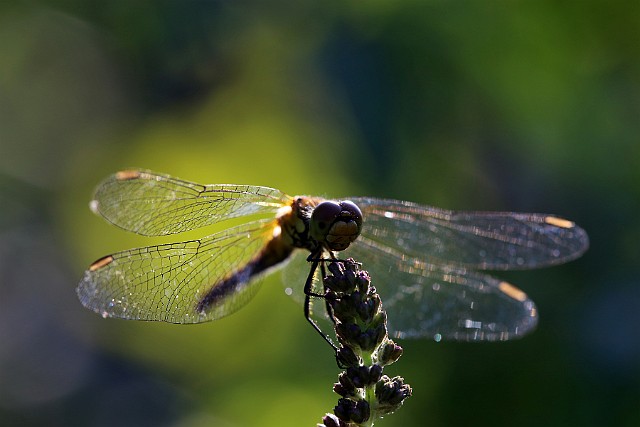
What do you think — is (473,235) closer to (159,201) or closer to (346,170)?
(346,170)

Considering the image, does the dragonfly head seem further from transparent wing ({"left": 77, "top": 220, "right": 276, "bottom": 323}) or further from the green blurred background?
the green blurred background

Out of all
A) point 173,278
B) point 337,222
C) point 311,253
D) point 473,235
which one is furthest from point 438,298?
point 173,278

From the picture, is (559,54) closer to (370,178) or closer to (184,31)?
(370,178)

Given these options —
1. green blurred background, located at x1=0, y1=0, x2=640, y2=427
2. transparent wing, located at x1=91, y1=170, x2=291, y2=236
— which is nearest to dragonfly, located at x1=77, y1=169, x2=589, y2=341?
transparent wing, located at x1=91, y1=170, x2=291, y2=236

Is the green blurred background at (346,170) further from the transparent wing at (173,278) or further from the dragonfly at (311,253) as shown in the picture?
the transparent wing at (173,278)

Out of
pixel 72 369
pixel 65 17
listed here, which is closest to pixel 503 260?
pixel 72 369

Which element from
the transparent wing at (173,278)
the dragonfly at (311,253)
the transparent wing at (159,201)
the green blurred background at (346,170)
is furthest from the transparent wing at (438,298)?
the transparent wing at (159,201)

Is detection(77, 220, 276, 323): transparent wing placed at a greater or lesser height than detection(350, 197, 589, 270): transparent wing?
lesser
